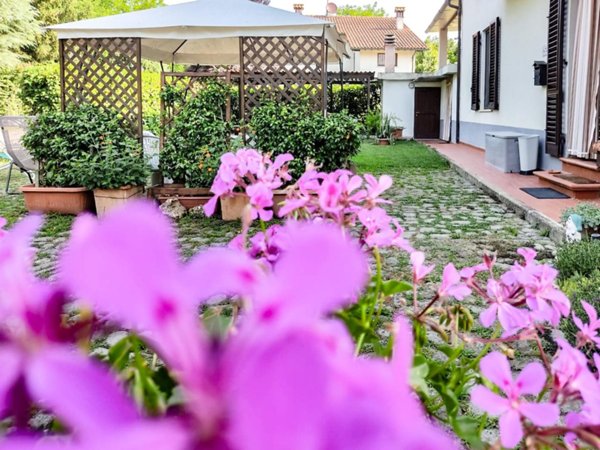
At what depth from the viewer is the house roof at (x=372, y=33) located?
134 ft

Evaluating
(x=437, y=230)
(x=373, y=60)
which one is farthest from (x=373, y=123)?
(x=373, y=60)

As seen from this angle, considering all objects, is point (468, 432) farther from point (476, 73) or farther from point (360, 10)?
point (360, 10)

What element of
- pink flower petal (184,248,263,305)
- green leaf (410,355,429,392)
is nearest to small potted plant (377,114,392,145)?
green leaf (410,355,429,392)

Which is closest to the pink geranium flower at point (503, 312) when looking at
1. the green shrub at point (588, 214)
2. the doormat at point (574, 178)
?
the green shrub at point (588, 214)

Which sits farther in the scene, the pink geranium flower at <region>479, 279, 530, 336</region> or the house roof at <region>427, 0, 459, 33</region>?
the house roof at <region>427, 0, 459, 33</region>

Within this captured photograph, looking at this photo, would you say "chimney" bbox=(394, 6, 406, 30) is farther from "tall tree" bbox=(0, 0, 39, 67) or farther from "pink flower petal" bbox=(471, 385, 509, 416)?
"pink flower petal" bbox=(471, 385, 509, 416)

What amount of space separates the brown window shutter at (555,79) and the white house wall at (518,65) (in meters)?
0.46

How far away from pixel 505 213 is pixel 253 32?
3.53 meters

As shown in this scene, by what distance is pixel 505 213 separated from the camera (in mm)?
7000

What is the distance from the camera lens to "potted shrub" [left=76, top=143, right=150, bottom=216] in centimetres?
688

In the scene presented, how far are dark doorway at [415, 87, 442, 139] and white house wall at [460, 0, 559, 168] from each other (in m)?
6.64

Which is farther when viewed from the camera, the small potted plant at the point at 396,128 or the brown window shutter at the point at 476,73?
the small potted plant at the point at 396,128

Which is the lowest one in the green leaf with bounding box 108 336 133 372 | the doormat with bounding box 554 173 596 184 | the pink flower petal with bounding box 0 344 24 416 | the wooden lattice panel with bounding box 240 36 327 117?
the doormat with bounding box 554 173 596 184

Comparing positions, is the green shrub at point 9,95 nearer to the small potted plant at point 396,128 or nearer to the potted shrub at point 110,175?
the small potted plant at point 396,128
